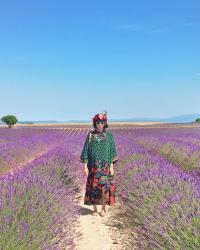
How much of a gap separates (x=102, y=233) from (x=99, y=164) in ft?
2.93

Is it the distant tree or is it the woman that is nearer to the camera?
the woman

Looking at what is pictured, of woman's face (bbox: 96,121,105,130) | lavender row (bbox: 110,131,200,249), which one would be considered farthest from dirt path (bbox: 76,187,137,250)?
woman's face (bbox: 96,121,105,130)

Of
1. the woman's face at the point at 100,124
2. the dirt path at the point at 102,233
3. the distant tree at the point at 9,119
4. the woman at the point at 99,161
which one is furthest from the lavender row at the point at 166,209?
the distant tree at the point at 9,119

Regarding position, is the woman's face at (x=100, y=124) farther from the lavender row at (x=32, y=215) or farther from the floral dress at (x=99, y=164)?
the lavender row at (x=32, y=215)

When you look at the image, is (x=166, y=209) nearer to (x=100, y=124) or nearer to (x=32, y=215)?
(x=32, y=215)

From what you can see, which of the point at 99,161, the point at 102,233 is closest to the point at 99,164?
the point at 99,161

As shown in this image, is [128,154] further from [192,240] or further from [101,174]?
[192,240]

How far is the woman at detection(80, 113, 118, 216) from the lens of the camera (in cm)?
425

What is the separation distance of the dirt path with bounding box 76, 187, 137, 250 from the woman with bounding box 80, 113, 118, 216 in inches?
8.2

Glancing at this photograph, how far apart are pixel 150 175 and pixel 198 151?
12.3ft

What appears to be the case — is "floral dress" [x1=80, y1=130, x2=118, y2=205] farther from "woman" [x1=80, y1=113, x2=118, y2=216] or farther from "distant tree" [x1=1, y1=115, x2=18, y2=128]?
"distant tree" [x1=1, y1=115, x2=18, y2=128]

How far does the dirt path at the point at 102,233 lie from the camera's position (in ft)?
11.2

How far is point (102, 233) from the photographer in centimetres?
377

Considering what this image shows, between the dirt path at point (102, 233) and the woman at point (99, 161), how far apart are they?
0.21 metres
